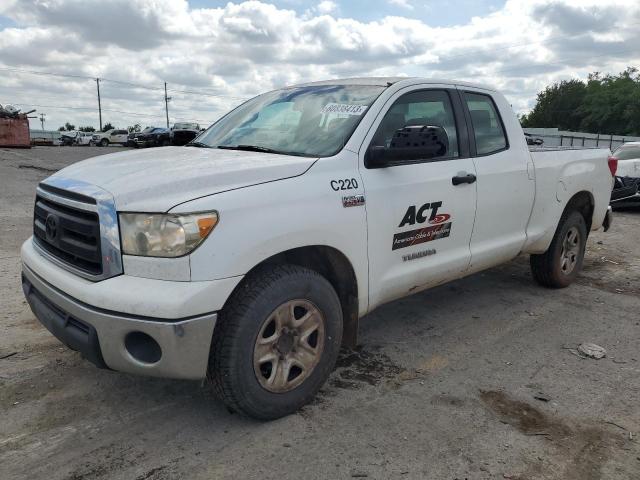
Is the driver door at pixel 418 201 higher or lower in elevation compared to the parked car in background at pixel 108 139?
lower

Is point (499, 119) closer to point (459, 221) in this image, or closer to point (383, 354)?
point (459, 221)

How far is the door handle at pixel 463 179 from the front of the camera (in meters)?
3.78

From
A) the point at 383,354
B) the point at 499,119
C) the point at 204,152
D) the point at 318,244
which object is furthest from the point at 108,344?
the point at 499,119

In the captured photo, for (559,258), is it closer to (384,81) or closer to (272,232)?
(384,81)

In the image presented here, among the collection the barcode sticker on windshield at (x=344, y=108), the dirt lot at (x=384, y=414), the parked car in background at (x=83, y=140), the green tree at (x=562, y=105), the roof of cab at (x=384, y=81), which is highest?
the green tree at (x=562, y=105)

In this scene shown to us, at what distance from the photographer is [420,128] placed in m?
3.28

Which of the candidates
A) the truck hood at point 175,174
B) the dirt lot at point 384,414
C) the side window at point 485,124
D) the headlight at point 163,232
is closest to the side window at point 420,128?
the side window at point 485,124

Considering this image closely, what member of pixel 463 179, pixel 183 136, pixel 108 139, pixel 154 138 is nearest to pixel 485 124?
pixel 463 179

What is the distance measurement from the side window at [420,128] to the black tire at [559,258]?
186 cm

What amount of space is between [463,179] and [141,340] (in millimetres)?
2414

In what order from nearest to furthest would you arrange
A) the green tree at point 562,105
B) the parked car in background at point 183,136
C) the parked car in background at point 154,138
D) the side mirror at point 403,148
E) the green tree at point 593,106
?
the side mirror at point 403,148, the parked car in background at point 183,136, the parked car in background at point 154,138, the green tree at point 593,106, the green tree at point 562,105

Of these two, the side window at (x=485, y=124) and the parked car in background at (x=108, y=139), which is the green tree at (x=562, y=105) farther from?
the side window at (x=485, y=124)

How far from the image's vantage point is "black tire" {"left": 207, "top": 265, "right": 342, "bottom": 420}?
8.67 ft

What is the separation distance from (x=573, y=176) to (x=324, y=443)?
3685mm
